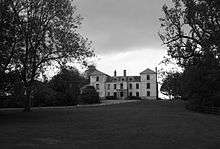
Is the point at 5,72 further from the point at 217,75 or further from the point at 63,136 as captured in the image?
the point at 217,75

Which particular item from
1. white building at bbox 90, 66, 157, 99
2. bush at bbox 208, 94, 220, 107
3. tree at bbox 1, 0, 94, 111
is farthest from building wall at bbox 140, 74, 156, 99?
tree at bbox 1, 0, 94, 111

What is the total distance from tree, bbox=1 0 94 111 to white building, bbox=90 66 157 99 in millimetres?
99881

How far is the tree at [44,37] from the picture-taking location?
36938 mm

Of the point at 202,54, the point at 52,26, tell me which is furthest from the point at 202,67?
the point at 52,26

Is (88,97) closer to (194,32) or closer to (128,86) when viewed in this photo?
(194,32)

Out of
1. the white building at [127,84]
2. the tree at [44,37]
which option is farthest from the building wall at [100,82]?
the tree at [44,37]

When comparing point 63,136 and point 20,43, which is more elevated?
point 20,43

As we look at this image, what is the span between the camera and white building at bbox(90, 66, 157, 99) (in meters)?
144

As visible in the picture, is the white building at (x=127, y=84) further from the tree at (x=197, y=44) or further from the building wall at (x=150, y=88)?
the tree at (x=197, y=44)

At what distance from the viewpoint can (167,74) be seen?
55562 mm

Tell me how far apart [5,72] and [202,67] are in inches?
995

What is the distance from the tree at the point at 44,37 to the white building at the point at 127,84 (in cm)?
9988

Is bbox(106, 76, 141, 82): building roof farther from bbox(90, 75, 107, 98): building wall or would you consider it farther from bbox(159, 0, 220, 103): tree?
bbox(159, 0, 220, 103): tree

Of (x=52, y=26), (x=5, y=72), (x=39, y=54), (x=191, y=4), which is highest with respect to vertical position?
(x=191, y=4)
